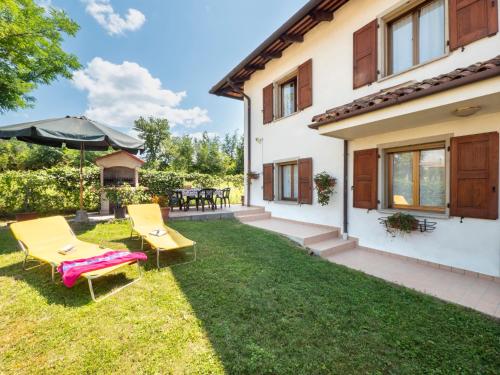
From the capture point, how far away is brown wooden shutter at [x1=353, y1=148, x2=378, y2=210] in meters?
5.34

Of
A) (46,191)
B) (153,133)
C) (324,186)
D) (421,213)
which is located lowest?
(421,213)

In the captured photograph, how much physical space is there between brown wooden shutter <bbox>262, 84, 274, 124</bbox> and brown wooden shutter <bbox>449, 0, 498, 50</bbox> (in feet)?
17.2

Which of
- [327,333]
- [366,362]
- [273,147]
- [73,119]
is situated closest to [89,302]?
[327,333]

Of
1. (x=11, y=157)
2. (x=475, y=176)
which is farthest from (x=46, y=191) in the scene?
(x=11, y=157)

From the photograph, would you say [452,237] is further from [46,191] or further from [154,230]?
[46,191]

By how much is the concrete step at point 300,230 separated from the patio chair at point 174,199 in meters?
2.98

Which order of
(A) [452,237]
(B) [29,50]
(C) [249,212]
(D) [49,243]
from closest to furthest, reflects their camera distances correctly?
1. (D) [49,243]
2. (A) [452,237]
3. (B) [29,50]
4. (C) [249,212]

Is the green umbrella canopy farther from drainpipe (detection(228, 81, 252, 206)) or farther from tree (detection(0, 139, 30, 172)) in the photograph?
tree (detection(0, 139, 30, 172))

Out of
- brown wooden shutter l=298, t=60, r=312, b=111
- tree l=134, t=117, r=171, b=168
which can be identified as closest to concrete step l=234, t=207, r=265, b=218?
brown wooden shutter l=298, t=60, r=312, b=111

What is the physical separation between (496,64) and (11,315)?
260 inches

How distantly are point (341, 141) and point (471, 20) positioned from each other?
3052 mm

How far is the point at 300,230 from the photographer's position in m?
6.40

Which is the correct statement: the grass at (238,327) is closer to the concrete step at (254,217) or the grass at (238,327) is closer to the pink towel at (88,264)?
the pink towel at (88,264)

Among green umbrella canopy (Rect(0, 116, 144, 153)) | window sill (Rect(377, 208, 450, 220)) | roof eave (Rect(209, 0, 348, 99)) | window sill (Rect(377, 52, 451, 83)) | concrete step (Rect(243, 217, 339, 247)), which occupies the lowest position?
→ concrete step (Rect(243, 217, 339, 247))
